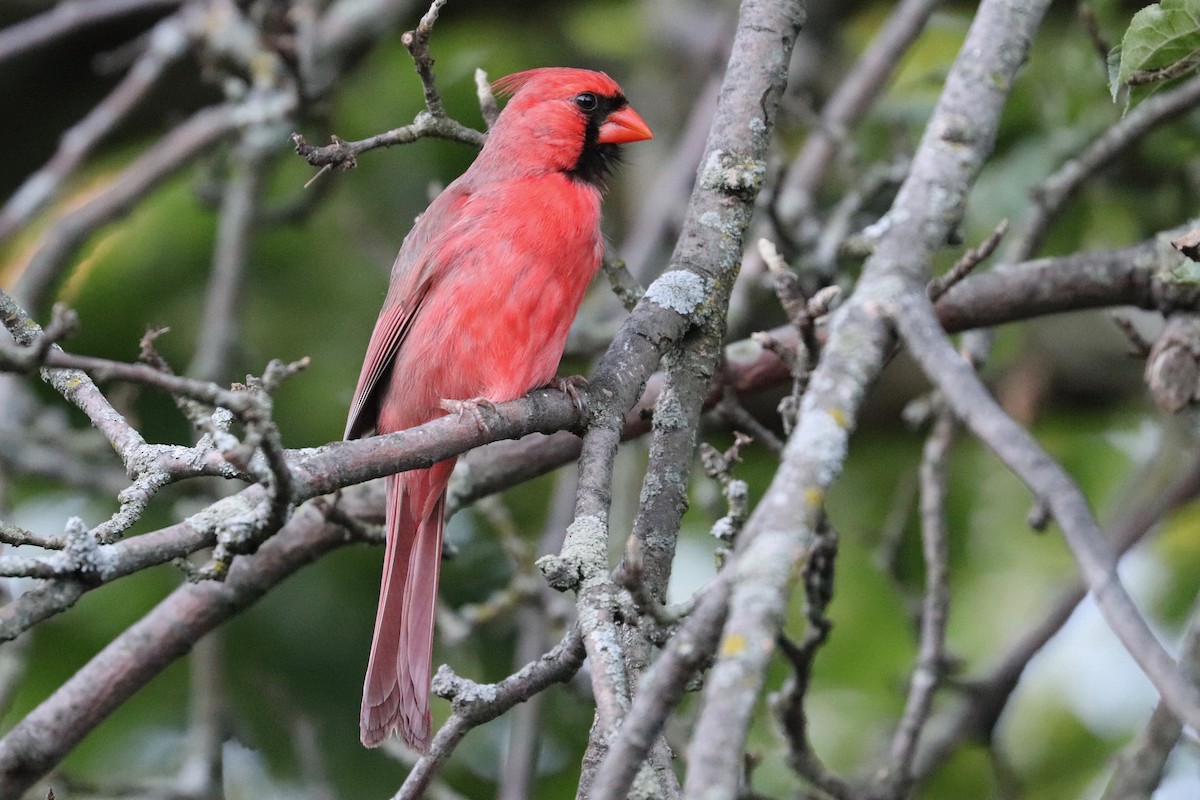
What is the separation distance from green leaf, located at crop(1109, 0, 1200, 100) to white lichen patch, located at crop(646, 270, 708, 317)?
0.84 m

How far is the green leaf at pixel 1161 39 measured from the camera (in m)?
2.36

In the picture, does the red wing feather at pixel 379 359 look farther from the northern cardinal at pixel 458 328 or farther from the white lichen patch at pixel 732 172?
the white lichen patch at pixel 732 172

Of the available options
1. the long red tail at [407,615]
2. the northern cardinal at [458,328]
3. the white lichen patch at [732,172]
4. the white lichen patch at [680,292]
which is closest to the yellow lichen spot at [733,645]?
the white lichen patch at [680,292]

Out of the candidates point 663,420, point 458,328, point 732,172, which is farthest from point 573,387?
point 458,328

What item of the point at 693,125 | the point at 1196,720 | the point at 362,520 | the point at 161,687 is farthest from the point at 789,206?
the point at 1196,720

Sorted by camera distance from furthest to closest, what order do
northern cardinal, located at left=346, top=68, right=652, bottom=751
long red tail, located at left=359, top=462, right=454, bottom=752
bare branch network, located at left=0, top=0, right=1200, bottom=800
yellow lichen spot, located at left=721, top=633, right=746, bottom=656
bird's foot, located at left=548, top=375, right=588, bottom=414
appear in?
northern cardinal, located at left=346, top=68, right=652, bottom=751
long red tail, located at left=359, top=462, right=454, bottom=752
bird's foot, located at left=548, top=375, right=588, bottom=414
bare branch network, located at left=0, top=0, right=1200, bottom=800
yellow lichen spot, located at left=721, top=633, right=746, bottom=656

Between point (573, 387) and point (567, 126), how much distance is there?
1.40m

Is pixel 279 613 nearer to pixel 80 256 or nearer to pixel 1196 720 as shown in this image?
pixel 80 256

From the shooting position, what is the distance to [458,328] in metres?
3.46

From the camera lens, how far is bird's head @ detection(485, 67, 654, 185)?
3.82 metres

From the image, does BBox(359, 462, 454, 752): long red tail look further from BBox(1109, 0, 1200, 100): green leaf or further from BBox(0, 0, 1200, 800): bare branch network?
BBox(1109, 0, 1200, 100): green leaf

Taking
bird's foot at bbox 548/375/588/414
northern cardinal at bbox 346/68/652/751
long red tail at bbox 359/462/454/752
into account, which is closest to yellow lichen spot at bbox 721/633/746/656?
bird's foot at bbox 548/375/588/414

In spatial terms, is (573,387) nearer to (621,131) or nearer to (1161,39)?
(1161,39)

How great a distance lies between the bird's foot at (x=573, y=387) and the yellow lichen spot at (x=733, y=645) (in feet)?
3.61
